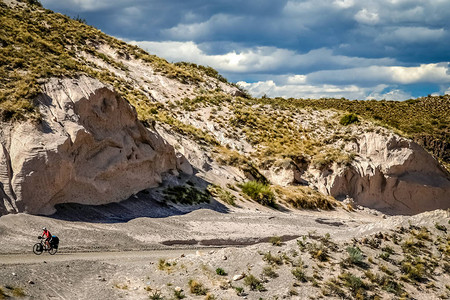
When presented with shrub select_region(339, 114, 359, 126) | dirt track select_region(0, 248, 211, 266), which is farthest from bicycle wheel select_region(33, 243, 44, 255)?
shrub select_region(339, 114, 359, 126)

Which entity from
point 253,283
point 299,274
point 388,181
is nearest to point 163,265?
→ point 253,283

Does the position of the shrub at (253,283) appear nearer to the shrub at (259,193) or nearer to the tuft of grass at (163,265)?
the tuft of grass at (163,265)

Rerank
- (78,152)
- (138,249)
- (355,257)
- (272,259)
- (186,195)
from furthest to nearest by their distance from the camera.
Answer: (186,195) → (78,152) → (138,249) → (355,257) → (272,259)

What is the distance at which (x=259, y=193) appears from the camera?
30875mm

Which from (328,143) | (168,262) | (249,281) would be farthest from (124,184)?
(328,143)

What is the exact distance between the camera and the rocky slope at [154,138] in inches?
776

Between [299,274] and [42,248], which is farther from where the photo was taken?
[42,248]

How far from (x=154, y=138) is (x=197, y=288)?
16.2 m

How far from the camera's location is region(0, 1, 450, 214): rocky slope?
19.7m

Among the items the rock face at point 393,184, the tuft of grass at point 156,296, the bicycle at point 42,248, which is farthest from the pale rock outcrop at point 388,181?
the tuft of grass at point 156,296

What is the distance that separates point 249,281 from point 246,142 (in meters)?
29.3

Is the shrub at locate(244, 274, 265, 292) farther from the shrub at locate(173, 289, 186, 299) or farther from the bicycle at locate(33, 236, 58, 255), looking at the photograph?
the bicycle at locate(33, 236, 58, 255)

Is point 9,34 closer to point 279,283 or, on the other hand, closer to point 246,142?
point 246,142

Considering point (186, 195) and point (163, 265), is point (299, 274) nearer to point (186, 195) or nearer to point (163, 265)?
point (163, 265)
